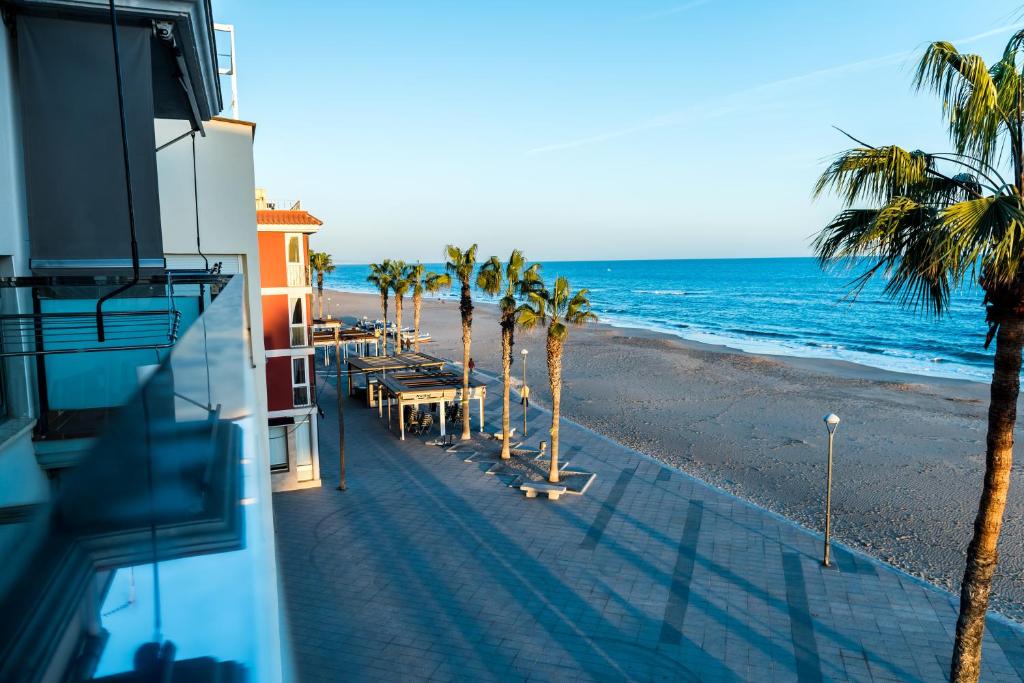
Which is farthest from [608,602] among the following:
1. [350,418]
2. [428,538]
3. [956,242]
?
[350,418]

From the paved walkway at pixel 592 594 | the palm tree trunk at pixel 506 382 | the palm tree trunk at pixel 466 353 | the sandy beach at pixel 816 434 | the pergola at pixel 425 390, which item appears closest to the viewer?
the paved walkway at pixel 592 594

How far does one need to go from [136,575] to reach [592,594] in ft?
43.2

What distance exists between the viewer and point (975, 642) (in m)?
8.08

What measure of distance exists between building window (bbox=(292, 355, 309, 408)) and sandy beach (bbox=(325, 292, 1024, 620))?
12021 mm

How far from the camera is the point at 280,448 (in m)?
19.1

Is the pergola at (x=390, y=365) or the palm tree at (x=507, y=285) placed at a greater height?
the palm tree at (x=507, y=285)

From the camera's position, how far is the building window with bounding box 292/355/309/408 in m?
18.9

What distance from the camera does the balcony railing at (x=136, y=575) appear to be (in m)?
0.68

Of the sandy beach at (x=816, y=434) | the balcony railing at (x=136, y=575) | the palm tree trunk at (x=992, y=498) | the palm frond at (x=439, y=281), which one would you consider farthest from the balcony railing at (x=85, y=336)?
the palm frond at (x=439, y=281)

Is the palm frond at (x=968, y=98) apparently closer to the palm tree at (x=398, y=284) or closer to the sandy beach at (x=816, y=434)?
the sandy beach at (x=816, y=434)

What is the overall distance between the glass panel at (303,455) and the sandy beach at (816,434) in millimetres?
11621

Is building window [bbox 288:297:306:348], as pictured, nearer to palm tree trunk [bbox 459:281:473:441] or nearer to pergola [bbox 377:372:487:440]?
pergola [bbox 377:372:487:440]

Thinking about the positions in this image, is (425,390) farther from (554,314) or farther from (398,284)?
(398,284)

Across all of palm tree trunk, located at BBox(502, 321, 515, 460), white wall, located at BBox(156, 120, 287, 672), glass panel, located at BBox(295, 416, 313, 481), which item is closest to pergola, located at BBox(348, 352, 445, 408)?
palm tree trunk, located at BBox(502, 321, 515, 460)
